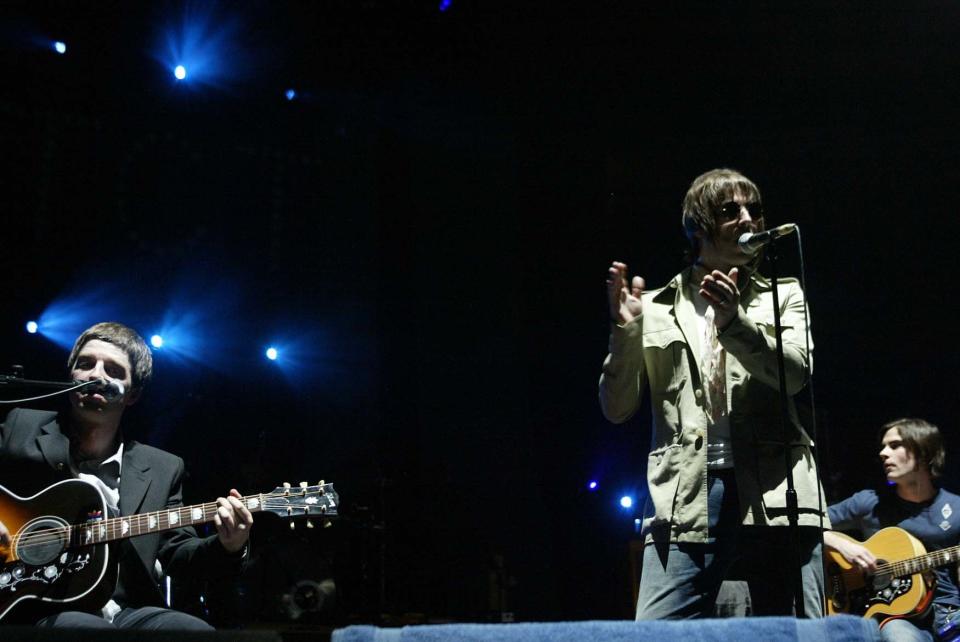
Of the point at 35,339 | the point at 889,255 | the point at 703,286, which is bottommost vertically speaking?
the point at 703,286

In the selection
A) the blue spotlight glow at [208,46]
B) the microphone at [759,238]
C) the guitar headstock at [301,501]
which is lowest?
the guitar headstock at [301,501]

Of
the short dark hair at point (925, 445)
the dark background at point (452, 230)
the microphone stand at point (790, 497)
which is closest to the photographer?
the microphone stand at point (790, 497)

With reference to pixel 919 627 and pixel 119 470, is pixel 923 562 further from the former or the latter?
pixel 119 470

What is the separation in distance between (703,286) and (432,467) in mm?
5062

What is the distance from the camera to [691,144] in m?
6.49

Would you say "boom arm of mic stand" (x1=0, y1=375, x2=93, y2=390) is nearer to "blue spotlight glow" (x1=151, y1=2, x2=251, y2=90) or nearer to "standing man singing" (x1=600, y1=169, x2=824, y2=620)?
"standing man singing" (x1=600, y1=169, x2=824, y2=620)

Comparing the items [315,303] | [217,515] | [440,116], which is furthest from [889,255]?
[217,515]

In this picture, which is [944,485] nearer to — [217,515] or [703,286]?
[703,286]

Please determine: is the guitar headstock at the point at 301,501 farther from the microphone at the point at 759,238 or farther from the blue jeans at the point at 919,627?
the blue jeans at the point at 919,627

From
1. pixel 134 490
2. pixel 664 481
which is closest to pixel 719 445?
pixel 664 481

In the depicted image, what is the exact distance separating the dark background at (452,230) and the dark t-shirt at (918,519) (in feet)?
4.51

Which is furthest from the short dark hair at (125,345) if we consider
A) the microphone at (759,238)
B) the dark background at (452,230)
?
the dark background at (452,230)

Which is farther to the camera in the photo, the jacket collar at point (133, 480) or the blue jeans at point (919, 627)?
the blue jeans at point (919, 627)

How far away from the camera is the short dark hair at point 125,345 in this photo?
10.0 ft
